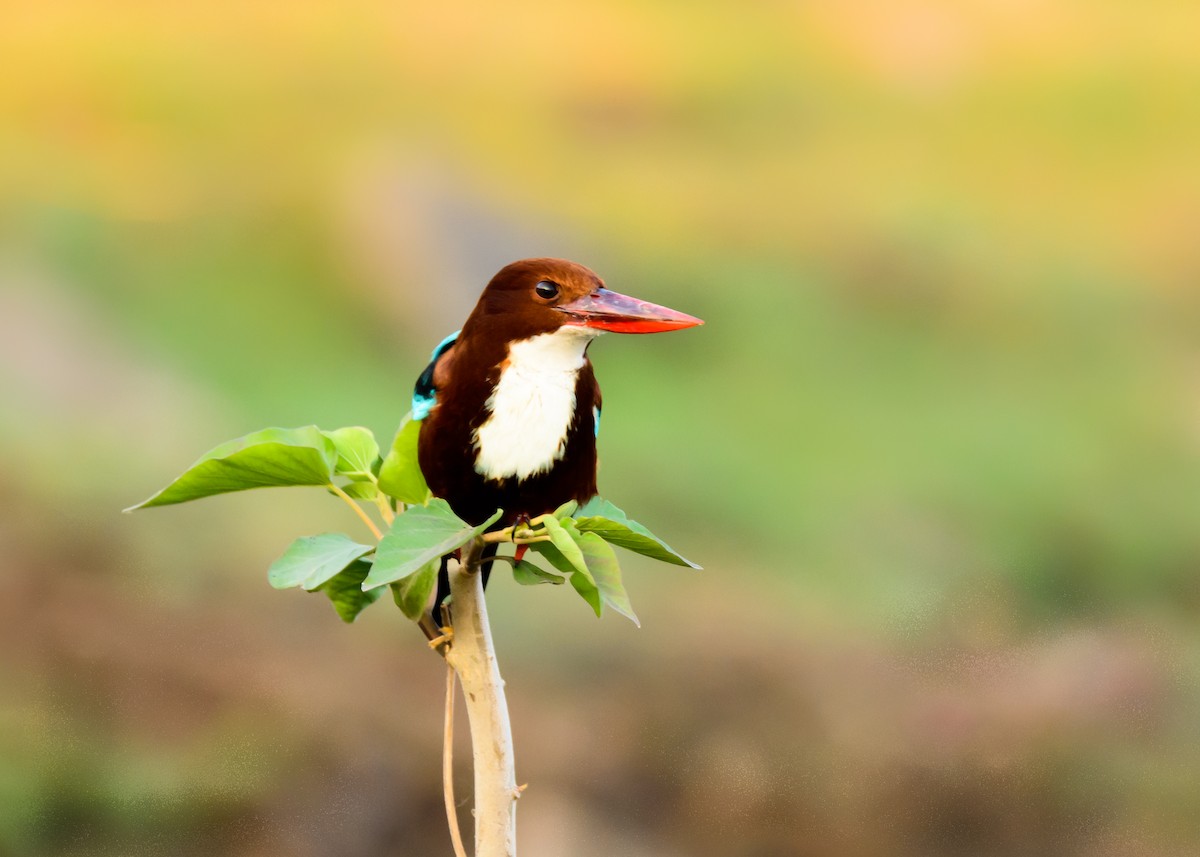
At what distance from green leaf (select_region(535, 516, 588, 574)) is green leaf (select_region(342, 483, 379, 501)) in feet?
0.34

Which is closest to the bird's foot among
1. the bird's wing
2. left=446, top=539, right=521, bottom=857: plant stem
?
left=446, top=539, right=521, bottom=857: plant stem

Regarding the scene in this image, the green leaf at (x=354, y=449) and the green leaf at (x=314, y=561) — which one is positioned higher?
the green leaf at (x=354, y=449)

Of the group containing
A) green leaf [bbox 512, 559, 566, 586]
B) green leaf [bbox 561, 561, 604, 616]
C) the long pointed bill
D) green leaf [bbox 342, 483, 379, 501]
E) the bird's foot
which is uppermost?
the long pointed bill

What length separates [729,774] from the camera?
1.59m

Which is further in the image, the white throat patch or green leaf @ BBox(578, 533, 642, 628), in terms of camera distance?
the white throat patch

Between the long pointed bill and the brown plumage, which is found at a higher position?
the long pointed bill

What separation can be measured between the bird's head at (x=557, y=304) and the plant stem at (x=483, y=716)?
0.12 m

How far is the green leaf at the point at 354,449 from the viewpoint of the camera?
540 mm

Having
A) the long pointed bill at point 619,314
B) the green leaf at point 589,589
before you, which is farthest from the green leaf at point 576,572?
the long pointed bill at point 619,314

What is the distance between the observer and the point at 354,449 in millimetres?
547

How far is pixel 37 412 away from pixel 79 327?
0.43 feet

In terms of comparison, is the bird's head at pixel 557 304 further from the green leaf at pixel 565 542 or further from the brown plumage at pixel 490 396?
the green leaf at pixel 565 542

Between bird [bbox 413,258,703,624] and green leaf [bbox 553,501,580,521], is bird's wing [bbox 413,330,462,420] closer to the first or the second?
bird [bbox 413,258,703,624]

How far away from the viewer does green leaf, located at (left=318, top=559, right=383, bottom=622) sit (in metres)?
0.53
